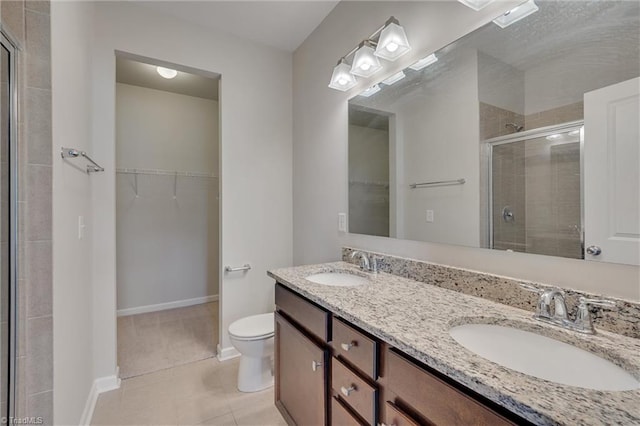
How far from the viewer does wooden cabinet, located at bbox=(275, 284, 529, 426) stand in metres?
0.65

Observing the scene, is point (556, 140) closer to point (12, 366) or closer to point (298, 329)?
point (298, 329)

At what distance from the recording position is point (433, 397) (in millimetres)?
685

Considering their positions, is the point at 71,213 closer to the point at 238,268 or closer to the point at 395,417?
the point at 238,268

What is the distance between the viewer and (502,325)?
892mm

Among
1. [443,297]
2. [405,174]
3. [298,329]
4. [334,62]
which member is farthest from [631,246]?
[334,62]

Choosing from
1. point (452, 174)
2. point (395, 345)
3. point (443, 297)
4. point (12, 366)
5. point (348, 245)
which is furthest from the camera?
point (348, 245)

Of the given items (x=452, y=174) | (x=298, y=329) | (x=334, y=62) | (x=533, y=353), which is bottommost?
(x=298, y=329)

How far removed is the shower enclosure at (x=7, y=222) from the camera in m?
1.01

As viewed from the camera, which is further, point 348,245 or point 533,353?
point 348,245

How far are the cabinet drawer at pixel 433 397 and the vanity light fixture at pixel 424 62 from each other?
4.39 ft

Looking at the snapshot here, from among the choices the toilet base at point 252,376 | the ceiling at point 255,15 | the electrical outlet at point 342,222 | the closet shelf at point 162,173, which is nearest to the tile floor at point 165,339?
the toilet base at point 252,376

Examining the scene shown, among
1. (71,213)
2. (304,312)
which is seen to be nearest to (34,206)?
(71,213)

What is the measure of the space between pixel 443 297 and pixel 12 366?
5.39ft

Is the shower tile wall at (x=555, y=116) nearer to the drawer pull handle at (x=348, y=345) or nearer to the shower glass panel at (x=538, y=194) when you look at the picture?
the shower glass panel at (x=538, y=194)
